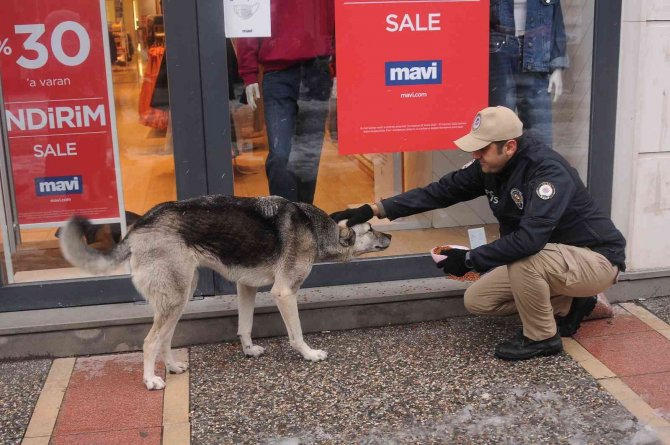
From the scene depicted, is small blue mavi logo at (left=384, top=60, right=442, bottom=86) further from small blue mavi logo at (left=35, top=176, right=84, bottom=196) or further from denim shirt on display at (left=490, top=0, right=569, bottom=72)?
small blue mavi logo at (left=35, top=176, right=84, bottom=196)

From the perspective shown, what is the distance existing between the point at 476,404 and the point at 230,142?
2373 mm

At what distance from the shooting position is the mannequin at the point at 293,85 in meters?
5.52

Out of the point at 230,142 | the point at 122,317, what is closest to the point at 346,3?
the point at 230,142

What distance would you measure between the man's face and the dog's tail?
2.10 meters

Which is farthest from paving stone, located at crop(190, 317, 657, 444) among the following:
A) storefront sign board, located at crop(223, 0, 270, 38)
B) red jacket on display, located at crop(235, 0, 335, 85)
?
storefront sign board, located at crop(223, 0, 270, 38)

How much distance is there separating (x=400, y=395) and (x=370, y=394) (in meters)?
0.17

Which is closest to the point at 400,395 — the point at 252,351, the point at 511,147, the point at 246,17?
the point at 252,351

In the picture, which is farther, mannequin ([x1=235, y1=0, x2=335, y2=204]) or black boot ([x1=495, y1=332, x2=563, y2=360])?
mannequin ([x1=235, y1=0, x2=335, y2=204])

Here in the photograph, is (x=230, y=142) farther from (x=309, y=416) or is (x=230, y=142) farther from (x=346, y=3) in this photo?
(x=309, y=416)

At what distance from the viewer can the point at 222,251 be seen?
4680mm

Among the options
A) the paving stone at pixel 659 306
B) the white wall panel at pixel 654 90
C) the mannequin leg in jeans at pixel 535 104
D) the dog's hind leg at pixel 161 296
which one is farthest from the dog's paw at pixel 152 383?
the white wall panel at pixel 654 90

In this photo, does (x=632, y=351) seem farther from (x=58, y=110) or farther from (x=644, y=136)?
(x=58, y=110)

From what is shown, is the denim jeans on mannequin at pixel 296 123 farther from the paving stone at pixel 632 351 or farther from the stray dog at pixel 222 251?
the paving stone at pixel 632 351

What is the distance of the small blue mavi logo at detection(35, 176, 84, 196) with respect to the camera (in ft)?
18.0
